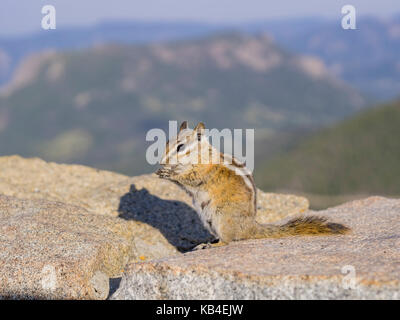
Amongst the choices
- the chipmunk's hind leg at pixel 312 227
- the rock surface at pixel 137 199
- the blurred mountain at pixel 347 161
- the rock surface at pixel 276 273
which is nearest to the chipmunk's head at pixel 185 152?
the rock surface at pixel 276 273

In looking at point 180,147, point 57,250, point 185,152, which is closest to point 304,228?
point 185,152

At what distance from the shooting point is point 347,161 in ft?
563

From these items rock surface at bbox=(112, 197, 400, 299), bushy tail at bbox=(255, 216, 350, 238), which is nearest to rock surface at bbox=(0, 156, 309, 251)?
bushy tail at bbox=(255, 216, 350, 238)

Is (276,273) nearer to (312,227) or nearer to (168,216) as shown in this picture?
(312,227)

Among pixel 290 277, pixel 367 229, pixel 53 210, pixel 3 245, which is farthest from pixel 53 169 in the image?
pixel 290 277

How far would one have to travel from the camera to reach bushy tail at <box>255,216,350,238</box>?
9.43 m

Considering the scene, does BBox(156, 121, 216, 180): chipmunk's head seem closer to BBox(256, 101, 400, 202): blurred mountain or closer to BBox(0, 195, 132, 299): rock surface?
BBox(0, 195, 132, 299): rock surface

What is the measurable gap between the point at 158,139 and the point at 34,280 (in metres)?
3.16

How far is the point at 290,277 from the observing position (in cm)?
666

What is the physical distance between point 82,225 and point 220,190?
3.15 metres

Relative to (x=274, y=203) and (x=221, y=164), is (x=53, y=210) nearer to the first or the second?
(x=221, y=164)

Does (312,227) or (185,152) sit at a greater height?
(185,152)

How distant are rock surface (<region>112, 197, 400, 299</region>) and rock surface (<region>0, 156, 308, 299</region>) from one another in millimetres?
1540

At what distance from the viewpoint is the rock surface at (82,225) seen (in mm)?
8383
